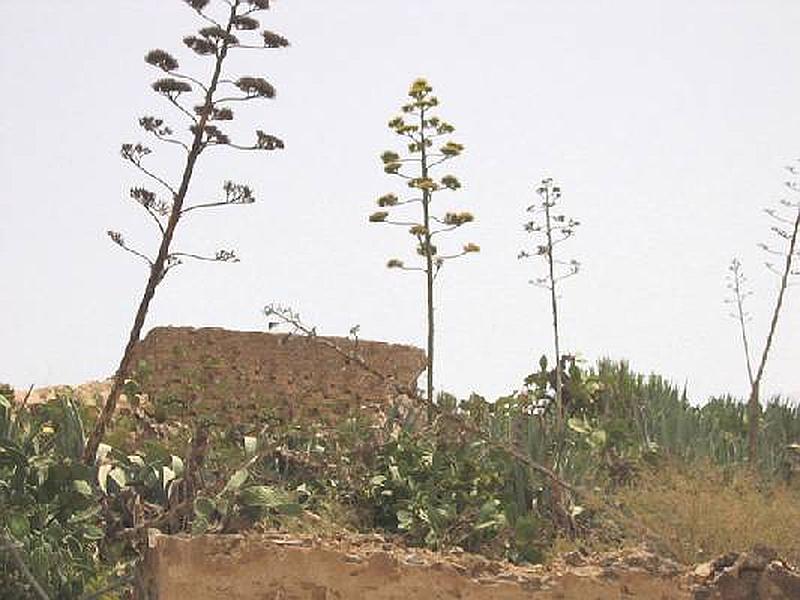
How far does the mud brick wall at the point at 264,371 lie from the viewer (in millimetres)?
14391

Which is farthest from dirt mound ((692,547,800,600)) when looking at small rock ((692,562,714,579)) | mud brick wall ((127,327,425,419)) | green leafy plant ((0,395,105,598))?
mud brick wall ((127,327,425,419))

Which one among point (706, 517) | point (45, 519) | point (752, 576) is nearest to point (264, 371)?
point (706, 517)

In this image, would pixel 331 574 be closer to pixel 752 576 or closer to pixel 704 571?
pixel 704 571

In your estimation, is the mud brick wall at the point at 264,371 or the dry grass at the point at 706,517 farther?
the mud brick wall at the point at 264,371

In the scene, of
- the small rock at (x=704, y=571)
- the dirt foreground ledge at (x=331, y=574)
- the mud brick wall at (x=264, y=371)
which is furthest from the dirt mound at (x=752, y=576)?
the mud brick wall at (x=264, y=371)

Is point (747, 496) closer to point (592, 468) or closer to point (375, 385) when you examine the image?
point (592, 468)

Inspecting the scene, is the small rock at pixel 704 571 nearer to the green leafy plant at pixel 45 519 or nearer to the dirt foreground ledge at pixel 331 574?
the dirt foreground ledge at pixel 331 574

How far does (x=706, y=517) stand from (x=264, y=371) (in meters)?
5.77

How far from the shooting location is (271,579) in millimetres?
5492

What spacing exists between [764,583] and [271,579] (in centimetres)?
232

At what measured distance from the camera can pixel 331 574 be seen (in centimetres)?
553

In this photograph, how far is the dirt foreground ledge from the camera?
5.44 metres

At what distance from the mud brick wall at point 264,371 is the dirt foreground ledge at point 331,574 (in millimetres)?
8618

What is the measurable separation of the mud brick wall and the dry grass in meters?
3.62
